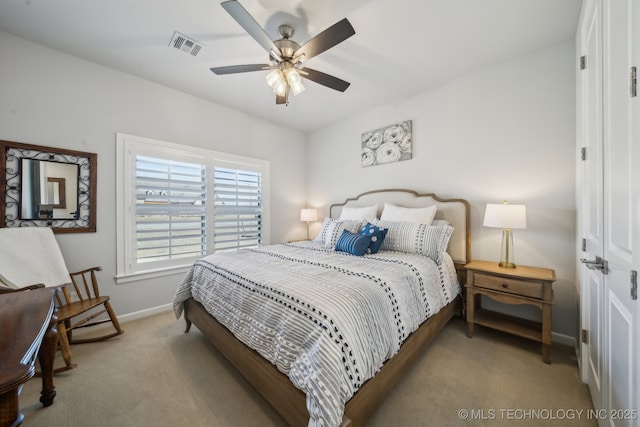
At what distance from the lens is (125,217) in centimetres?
266

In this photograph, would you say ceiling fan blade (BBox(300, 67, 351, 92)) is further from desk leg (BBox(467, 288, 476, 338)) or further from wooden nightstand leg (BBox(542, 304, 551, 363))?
wooden nightstand leg (BBox(542, 304, 551, 363))

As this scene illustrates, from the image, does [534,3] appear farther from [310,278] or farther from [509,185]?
[310,278]

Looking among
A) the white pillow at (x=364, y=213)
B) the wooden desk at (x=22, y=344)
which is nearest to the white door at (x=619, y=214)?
the wooden desk at (x=22, y=344)

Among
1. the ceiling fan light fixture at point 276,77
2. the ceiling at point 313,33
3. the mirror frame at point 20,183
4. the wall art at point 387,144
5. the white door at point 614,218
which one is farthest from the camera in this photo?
the wall art at point 387,144

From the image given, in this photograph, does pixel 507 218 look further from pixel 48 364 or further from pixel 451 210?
pixel 48 364

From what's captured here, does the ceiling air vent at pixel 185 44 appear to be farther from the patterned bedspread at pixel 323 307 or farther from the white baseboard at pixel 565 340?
the white baseboard at pixel 565 340

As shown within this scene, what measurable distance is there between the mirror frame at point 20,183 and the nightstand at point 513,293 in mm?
3841

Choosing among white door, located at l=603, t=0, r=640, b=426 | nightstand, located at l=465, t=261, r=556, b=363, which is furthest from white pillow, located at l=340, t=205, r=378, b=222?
white door, located at l=603, t=0, r=640, b=426

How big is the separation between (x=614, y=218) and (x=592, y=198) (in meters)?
0.49

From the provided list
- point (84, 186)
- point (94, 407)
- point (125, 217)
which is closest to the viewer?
point (94, 407)

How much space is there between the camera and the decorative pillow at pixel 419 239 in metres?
2.36

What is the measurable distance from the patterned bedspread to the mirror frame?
4.17ft

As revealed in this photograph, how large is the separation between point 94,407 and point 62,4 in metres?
2.85

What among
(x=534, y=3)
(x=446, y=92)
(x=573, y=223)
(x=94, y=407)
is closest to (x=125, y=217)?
(x=94, y=407)
